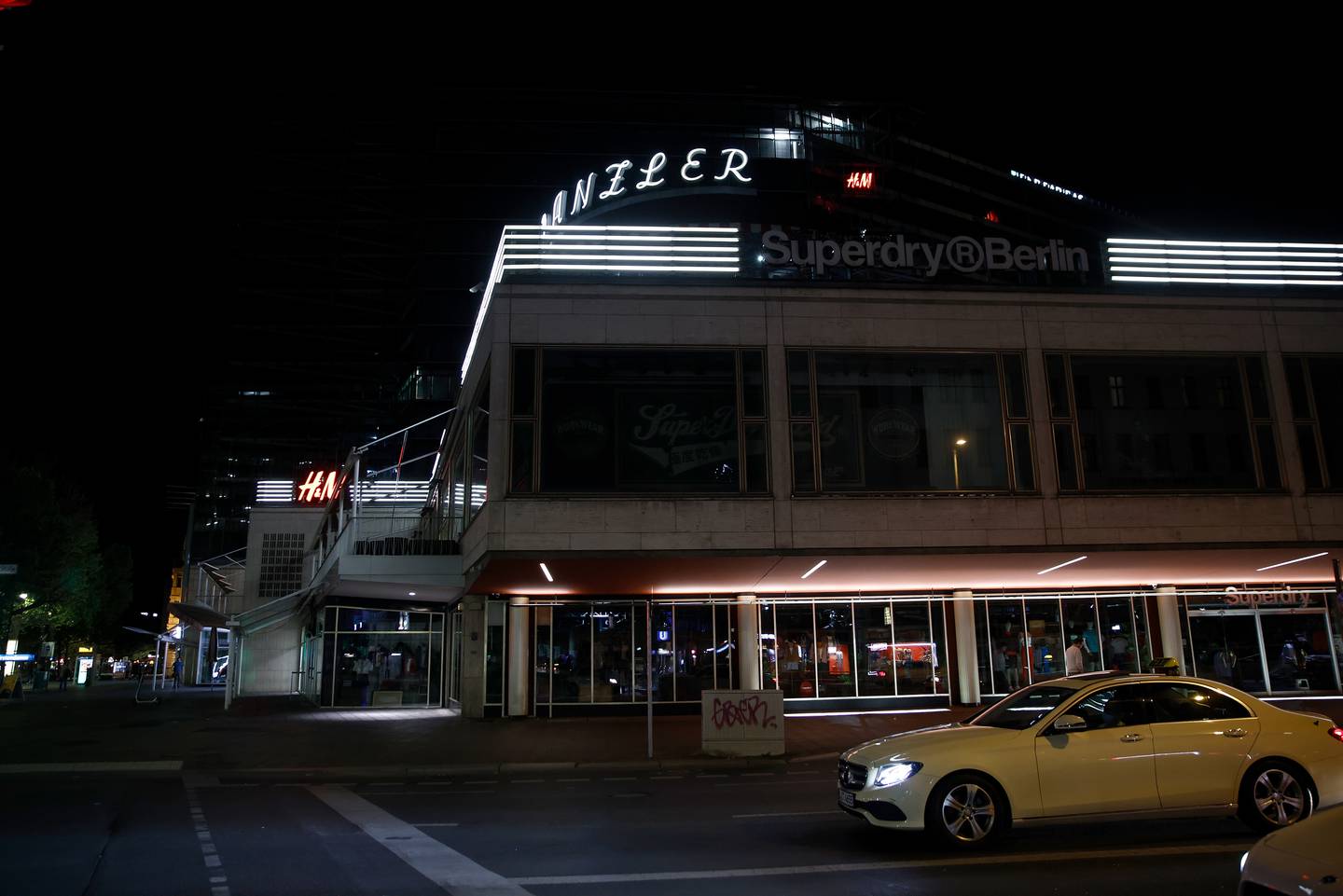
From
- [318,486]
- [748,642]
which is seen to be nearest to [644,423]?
[748,642]

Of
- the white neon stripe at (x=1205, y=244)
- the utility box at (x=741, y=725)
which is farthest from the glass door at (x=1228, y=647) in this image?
the utility box at (x=741, y=725)

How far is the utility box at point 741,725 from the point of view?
1683cm

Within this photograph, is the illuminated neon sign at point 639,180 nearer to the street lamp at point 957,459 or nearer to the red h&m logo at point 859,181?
the street lamp at point 957,459

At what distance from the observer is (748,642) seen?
25.3 meters

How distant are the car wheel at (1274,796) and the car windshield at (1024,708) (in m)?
1.79

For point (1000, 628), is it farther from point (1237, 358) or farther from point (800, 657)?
point (1237, 358)

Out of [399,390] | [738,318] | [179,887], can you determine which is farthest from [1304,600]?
[399,390]

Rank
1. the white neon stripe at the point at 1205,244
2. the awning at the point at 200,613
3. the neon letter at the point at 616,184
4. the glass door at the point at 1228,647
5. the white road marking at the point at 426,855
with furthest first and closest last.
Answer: the awning at the point at 200,613, the glass door at the point at 1228,647, the neon letter at the point at 616,184, the white neon stripe at the point at 1205,244, the white road marking at the point at 426,855

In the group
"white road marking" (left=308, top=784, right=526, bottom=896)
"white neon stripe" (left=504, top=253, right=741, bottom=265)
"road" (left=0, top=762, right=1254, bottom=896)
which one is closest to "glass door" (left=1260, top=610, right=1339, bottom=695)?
"white neon stripe" (left=504, top=253, right=741, bottom=265)

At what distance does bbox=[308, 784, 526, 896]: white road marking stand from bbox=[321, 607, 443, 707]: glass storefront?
19492 mm

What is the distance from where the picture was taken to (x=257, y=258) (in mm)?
76125

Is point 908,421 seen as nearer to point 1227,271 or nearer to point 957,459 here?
point 957,459

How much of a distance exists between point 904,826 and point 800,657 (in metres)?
17.5

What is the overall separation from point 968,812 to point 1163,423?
17178 millimetres
